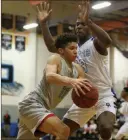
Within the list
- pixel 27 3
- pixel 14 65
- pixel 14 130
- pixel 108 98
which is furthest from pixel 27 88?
pixel 108 98

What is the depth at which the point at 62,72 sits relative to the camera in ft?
14.3

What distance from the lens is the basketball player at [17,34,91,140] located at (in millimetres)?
4215

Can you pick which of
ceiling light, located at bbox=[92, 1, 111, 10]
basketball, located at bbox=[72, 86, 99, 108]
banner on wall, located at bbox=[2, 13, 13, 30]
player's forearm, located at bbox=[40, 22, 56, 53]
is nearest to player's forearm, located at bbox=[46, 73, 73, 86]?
basketball, located at bbox=[72, 86, 99, 108]

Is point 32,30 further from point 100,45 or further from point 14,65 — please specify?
point 100,45

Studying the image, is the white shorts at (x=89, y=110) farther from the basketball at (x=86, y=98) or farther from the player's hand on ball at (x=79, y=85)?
the player's hand on ball at (x=79, y=85)

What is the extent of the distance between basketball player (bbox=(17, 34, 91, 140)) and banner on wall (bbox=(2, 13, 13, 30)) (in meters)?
11.3

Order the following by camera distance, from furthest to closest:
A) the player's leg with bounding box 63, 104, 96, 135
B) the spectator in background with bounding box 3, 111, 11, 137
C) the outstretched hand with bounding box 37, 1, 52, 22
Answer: the spectator in background with bounding box 3, 111, 11, 137
the outstretched hand with bounding box 37, 1, 52, 22
the player's leg with bounding box 63, 104, 96, 135

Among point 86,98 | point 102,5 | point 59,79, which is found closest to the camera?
point 59,79

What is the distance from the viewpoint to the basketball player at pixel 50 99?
421cm

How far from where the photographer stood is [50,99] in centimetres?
454

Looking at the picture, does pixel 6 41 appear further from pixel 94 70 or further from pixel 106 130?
pixel 106 130

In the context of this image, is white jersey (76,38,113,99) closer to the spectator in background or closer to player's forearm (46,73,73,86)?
player's forearm (46,73,73,86)

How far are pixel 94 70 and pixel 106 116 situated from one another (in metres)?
0.66

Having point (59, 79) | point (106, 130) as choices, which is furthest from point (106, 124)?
point (59, 79)
